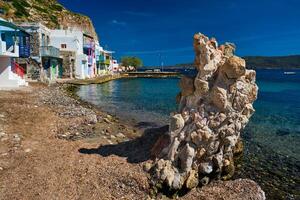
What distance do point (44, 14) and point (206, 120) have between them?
326 ft

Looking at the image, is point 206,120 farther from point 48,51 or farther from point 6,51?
point 48,51

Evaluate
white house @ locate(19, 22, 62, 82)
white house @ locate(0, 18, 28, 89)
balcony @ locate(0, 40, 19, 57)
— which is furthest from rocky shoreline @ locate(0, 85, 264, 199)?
white house @ locate(19, 22, 62, 82)

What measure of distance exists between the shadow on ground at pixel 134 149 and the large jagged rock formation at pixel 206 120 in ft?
2.18

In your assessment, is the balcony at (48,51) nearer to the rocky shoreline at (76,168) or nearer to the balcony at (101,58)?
the balcony at (101,58)

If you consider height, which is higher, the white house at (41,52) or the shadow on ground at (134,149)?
the white house at (41,52)

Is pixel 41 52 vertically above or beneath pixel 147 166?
above

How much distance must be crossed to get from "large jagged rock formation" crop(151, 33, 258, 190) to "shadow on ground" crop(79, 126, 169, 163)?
0.66m

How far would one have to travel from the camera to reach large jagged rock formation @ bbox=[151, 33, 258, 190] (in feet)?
32.7

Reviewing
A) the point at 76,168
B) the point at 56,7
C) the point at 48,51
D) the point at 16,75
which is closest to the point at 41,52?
the point at 48,51

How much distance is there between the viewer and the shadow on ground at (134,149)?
11.0 metres

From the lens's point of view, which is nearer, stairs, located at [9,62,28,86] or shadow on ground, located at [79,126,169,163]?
shadow on ground, located at [79,126,169,163]

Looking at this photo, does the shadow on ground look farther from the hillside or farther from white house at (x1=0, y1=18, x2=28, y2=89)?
the hillside

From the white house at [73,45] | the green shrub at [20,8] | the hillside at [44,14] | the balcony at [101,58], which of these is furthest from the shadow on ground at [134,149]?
the green shrub at [20,8]

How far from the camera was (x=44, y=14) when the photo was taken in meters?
98.9
